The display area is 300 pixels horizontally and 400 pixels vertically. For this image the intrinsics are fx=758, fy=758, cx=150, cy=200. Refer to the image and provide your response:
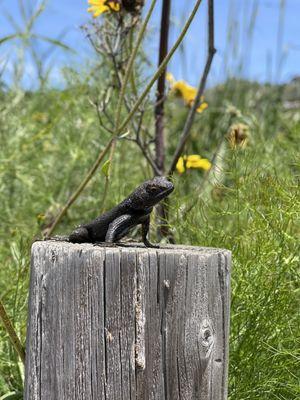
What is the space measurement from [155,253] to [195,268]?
0.40 ft

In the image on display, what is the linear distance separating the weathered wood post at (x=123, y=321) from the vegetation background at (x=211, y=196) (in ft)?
2.08

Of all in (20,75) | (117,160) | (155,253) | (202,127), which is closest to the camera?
(155,253)

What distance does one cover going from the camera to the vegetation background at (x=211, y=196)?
8.98 feet

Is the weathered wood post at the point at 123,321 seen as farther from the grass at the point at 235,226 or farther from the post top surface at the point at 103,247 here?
the grass at the point at 235,226

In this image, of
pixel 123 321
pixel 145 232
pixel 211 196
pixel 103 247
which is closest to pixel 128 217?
pixel 145 232

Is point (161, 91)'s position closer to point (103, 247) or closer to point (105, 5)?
point (105, 5)

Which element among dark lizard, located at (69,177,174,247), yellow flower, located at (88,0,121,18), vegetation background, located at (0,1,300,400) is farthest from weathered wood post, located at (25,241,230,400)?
yellow flower, located at (88,0,121,18)

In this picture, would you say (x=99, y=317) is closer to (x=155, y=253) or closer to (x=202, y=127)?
(x=155, y=253)

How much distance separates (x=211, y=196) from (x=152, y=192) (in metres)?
1.60

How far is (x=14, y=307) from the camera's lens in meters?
2.92

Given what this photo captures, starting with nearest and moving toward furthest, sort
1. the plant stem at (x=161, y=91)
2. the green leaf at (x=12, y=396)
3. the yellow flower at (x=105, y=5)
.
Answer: the green leaf at (x=12, y=396) → the yellow flower at (x=105, y=5) → the plant stem at (x=161, y=91)

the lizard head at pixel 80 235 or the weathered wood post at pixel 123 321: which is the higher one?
the lizard head at pixel 80 235

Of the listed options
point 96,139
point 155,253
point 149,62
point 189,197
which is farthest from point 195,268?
point 96,139

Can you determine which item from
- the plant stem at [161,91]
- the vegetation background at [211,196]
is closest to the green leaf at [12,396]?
the vegetation background at [211,196]
